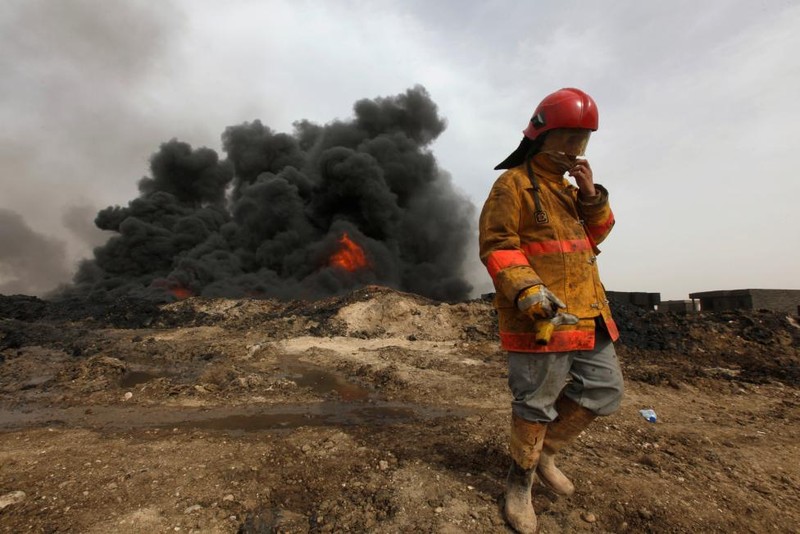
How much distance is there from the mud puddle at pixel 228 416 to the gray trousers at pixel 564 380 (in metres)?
2.40

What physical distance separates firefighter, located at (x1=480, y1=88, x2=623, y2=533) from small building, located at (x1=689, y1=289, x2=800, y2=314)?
13564mm

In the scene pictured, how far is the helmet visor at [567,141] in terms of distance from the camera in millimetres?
2361

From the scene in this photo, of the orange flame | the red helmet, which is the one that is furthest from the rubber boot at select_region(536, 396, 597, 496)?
the orange flame

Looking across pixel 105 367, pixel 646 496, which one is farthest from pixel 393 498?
pixel 105 367

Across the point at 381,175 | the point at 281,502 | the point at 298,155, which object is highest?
the point at 298,155

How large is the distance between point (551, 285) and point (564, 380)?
525 millimetres

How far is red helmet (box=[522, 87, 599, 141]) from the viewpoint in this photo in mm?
2291

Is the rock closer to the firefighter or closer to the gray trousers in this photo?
the firefighter

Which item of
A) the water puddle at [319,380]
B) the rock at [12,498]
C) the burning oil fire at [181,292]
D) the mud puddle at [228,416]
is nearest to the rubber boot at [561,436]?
the mud puddle at [228,416]

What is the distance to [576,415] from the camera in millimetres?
2354

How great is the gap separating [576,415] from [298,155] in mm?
39587

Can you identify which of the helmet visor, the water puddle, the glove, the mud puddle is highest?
the helmet visor

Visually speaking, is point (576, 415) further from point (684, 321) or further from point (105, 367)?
point (684, 321)

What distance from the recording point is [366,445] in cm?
336
